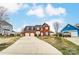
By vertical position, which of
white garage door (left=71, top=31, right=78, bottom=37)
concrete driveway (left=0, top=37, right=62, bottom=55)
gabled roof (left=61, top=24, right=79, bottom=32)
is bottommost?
concrete driveway (left=0, top=37, right=62, bottom=55)

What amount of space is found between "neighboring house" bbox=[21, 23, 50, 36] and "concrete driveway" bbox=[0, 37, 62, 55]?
5 cm

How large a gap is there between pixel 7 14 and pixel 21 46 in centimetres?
31

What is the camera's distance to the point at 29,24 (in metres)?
2.05

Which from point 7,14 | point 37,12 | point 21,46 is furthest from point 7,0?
point 21,46

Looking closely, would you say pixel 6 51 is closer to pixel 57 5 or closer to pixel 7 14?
pixel 7 14

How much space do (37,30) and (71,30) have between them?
0.31 meters

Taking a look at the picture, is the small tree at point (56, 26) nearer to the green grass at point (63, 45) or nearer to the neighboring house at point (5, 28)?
the green grass at point (63, 45)

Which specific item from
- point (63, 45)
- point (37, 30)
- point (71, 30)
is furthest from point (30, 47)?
point (71, 30)

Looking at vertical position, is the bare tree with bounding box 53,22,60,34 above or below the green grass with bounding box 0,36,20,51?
above

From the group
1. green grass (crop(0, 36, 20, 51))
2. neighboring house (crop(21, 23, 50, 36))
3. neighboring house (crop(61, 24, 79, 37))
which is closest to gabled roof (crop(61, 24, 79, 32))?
neighboring house (crop(61, 24, 79, 37))

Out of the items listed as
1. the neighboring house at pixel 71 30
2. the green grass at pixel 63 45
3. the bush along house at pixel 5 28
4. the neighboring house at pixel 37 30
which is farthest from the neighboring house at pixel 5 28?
the neighboring house at pixel 71 30

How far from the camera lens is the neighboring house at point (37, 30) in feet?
6.73

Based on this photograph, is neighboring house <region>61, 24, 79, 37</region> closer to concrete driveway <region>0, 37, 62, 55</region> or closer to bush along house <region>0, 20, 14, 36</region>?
concrete driveway <region>0, 37, 62, 55</region>

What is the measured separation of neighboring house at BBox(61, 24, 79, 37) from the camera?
6.73ft
